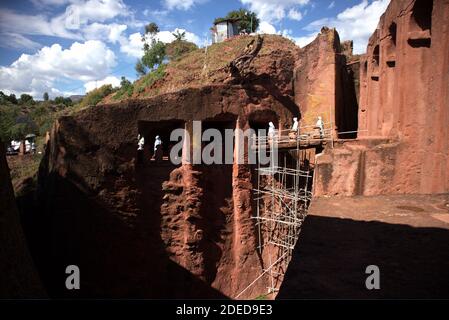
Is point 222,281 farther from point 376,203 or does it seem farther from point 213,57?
point 213,57

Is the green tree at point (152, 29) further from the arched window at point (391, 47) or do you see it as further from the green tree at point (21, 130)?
the arched window at point (391, 47)

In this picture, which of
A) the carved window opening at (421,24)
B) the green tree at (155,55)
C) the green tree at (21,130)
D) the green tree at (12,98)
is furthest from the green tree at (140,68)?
the carved window opening at (421,24)

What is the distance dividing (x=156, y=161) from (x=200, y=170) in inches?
63.0

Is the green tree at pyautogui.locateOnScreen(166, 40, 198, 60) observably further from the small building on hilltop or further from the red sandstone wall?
the red sandstone wall

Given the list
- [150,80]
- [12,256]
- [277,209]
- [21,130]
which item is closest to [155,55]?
[150,80]

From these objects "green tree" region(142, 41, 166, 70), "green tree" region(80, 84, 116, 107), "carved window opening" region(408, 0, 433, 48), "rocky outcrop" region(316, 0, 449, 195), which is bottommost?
"rocky outcrop" region(316, 0, 449, 195)

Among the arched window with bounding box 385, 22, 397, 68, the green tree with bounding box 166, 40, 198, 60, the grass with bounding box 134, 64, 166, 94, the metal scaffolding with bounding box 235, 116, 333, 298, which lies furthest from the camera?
A: the green tree with bounding box 166, 40, 198, 60

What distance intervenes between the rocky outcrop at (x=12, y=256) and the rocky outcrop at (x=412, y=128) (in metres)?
6.46

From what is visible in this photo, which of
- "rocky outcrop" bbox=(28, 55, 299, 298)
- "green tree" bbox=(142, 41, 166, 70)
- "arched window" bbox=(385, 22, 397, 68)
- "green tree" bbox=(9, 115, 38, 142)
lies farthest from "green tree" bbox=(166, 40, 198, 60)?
"arched window" bbox=(385, 22, 397, 68)

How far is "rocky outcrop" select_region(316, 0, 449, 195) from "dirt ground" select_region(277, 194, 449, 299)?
2195 mm

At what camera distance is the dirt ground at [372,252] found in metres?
2.56

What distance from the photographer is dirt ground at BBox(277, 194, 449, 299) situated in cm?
256

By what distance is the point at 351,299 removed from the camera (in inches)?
95.6
